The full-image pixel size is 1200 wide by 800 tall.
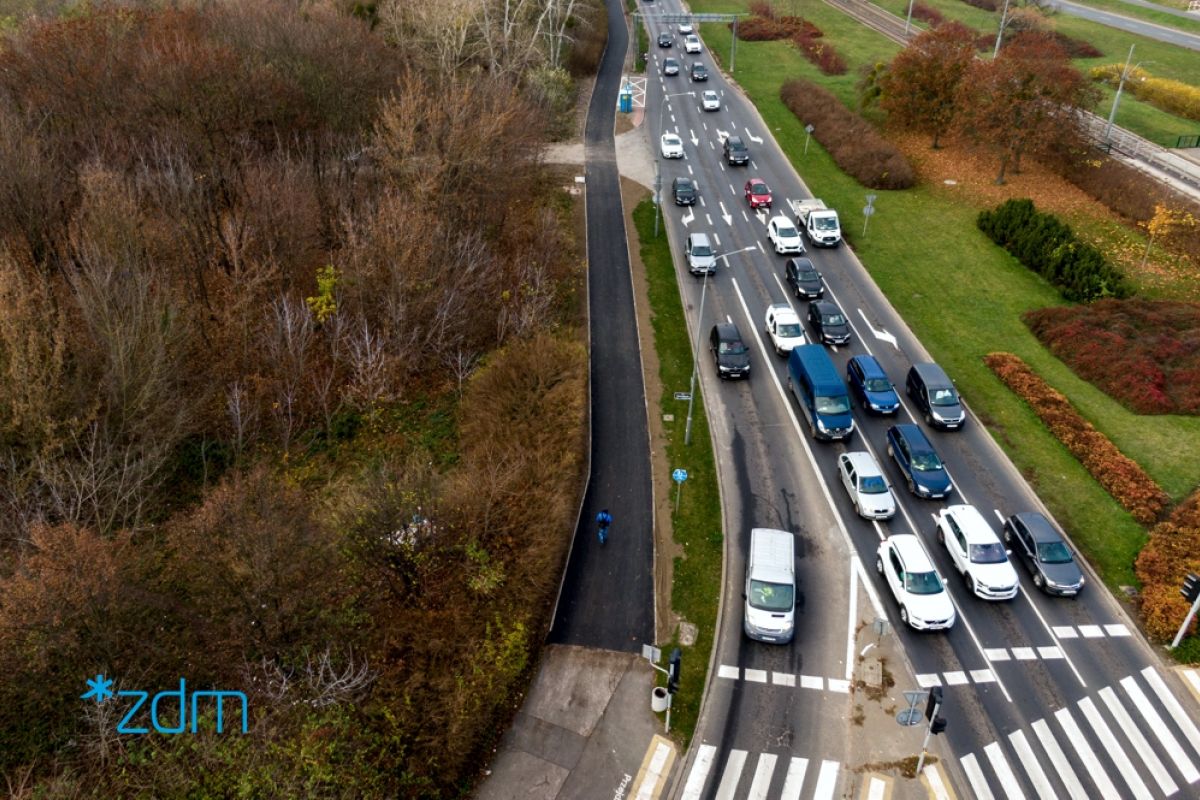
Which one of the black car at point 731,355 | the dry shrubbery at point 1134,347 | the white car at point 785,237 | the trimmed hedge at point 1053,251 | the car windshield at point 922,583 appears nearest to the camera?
the car windshield at point 922,583

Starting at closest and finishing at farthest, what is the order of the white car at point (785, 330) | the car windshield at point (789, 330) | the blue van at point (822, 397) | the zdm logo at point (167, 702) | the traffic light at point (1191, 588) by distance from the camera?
the zdm logo at point (167, 702) → the traffic light at point (1191, 588) → the blue van at point (822, 397) → the white car at point (785, 330) → the car windshield at point (789, 330)

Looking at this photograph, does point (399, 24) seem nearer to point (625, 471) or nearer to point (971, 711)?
point (625, 471)

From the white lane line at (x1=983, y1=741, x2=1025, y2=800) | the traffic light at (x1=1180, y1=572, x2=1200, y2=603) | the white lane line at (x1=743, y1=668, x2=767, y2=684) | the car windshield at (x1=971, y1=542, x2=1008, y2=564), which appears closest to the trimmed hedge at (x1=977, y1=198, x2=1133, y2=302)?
the car windshield at (x1=971, y1=542, x2=1008, y2=564)

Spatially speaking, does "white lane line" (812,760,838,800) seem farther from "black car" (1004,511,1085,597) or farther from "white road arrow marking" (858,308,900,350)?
"white road arrow marking" (858,308,900,350)

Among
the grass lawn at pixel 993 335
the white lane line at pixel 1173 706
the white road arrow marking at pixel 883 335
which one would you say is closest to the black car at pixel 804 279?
the white road arrow marking at pixel 883 335

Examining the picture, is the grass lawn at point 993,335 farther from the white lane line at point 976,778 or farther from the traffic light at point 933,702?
the traffic light at point 933,702

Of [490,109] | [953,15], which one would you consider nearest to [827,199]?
[490,109]
